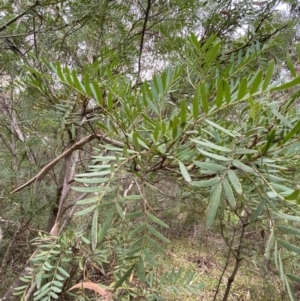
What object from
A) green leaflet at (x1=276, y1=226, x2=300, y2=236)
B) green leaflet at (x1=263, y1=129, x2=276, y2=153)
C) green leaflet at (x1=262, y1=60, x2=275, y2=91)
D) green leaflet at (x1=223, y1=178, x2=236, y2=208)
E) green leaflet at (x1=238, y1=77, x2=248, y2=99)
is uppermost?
green leaflet at (x1=262, y1=60, x2=275, y2=91)

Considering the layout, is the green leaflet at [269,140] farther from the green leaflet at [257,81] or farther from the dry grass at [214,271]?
the dry grass at [214,271]

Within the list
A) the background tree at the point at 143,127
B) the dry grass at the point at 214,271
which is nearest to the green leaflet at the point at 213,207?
the background tree at the point at 143,127

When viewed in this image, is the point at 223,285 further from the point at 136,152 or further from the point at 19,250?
the point at 136,152

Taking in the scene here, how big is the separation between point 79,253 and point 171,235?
5.17 ft

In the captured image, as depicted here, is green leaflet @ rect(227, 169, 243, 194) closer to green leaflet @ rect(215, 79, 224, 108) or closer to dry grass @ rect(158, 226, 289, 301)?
green leaflet @ rect(215, 79, 224, 108)

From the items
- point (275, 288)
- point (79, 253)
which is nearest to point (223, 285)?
point (275, 288)

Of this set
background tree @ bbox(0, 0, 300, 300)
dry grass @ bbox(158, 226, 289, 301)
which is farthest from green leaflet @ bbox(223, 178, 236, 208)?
dry grass @ bbox(158, 226, 289, 301)

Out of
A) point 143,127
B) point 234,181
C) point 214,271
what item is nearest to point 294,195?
point 234,181

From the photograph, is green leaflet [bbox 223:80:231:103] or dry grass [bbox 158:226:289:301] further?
dry grass [bbox 158:226:289:301]

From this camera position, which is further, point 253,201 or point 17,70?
point 17,70

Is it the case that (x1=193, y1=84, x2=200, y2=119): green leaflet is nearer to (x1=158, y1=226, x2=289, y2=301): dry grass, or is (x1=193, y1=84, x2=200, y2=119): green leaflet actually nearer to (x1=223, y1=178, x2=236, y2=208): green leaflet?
(x1=223, y1=178, x2=236, y2=208): green leaflet

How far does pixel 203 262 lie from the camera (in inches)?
81.0

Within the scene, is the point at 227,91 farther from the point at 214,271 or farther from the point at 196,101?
the point at 214,271

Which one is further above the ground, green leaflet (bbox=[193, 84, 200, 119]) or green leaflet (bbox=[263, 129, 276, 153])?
green leaflet (bbox=[193, 84, 200, 119])
